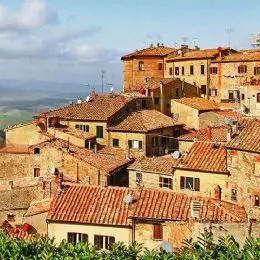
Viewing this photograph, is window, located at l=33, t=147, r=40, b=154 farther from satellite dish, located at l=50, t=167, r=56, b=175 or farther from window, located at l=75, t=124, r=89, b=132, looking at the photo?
window, located at l=75, t=124, r=89, b=132

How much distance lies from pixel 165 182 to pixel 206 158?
13.7 feet

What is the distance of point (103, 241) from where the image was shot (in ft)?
101

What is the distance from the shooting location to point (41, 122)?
51.8m

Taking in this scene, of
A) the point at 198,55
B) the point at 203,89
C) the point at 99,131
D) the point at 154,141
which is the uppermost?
the point at 198,55

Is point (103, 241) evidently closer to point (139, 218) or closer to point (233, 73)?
point (139, 218)

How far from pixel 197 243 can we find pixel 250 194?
24.6ft

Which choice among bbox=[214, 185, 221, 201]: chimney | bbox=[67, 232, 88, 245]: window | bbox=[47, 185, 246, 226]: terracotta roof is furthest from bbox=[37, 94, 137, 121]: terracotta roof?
bbox=[67, 232, 88, 245]: window

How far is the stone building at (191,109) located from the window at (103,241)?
28.4 meters

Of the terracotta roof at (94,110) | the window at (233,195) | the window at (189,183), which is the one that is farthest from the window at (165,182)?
the terracotta roof at (94,110)

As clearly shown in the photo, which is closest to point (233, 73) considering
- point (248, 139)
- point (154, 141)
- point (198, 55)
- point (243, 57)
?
point (243, 57)

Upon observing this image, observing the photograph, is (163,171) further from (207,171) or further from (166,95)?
(166,95)

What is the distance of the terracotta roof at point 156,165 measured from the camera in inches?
1613

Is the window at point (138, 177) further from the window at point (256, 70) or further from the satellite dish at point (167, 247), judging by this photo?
the window at point (256, 70)

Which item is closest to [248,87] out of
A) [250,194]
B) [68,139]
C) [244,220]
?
[68,139]
